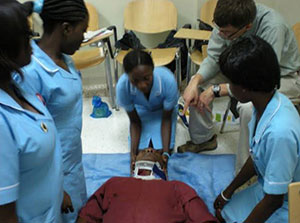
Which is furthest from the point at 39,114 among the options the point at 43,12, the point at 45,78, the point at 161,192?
the point at 161,192

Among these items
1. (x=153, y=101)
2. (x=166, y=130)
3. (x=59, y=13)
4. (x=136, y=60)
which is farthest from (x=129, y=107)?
(x=59, y=13)

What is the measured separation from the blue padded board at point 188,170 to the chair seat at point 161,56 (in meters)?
0.84

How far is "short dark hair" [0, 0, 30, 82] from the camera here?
0.72m

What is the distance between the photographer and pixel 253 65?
102 centimetres

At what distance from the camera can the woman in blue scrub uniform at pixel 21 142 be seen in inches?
28.7

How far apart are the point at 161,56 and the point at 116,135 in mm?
815

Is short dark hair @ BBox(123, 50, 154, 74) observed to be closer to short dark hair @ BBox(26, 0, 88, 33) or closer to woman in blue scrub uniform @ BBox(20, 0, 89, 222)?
woman in blue scrub uniform @ BBox(20, 0, 89, 222)

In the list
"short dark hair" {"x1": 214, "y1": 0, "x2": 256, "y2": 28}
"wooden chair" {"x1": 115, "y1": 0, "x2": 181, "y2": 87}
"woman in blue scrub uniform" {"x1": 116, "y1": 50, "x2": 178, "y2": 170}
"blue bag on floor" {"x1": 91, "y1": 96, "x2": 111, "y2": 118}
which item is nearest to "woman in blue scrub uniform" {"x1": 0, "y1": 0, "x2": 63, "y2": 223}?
"woman in blue scrub uniform" {"x1": 116, "y1": 50, "x2": 178, "y2": 170}

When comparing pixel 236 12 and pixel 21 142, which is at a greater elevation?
pixel 236 12

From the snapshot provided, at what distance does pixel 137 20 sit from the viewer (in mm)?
2963

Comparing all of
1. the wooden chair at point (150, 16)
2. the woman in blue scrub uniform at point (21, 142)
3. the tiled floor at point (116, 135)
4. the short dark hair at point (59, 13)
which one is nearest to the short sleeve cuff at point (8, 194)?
the woman in blue scrub uniform at point (21, 142)

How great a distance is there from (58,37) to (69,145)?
50cm

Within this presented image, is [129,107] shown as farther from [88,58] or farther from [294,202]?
[294,202]

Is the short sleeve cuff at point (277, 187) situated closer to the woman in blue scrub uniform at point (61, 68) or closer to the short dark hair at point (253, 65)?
the short dark hair at point (253, 65)
